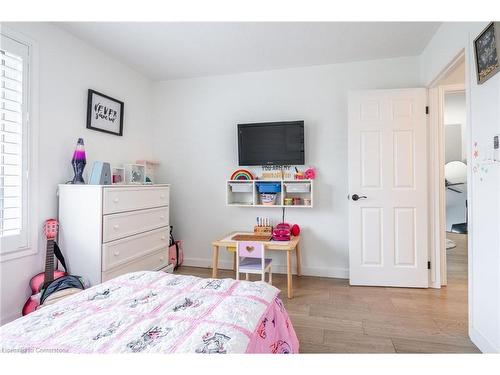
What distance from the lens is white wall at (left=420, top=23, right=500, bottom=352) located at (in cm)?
162

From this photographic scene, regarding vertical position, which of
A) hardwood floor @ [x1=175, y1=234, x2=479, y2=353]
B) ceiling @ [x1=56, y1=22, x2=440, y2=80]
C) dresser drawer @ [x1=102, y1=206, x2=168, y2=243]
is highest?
ceiling @ [x1=56, y1=22, x2=440, y2=80]

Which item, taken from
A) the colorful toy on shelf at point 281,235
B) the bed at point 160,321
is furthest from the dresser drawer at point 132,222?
the colorful toy on shelf at point 281,235

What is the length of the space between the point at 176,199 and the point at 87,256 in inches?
60.1

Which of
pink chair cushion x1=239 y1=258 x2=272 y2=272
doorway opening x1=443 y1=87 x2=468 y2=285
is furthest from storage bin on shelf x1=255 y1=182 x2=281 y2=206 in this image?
doorway opening x1=443 y1=87 x2=468 y2=285

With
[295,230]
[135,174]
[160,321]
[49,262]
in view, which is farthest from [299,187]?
[49,262]

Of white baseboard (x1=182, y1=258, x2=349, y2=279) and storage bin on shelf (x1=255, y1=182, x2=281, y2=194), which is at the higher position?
storage bin on shelf (x1=255, y1=182, x2=281, y2=194)

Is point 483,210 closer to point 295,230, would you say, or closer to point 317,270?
point 295,230

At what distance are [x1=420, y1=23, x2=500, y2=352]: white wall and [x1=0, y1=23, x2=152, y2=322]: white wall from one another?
3.25 meters

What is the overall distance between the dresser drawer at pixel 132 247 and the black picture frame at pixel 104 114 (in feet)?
4.02

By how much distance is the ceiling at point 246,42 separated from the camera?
2447 mm

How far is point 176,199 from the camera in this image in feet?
12.3

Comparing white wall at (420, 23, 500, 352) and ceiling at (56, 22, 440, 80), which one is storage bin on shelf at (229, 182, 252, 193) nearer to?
ceiling at (56, 22, 440, 80)

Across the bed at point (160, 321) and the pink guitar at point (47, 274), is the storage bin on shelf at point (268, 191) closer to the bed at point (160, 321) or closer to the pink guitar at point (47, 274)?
the bed at point (160, 321)
